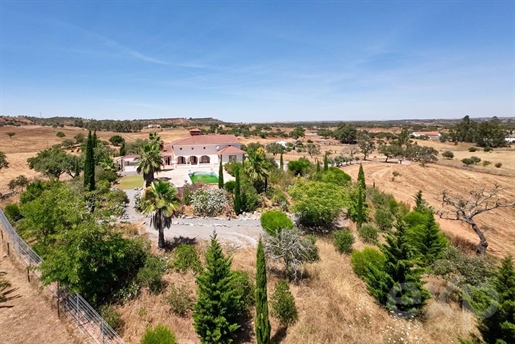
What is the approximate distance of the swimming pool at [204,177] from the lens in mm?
42906

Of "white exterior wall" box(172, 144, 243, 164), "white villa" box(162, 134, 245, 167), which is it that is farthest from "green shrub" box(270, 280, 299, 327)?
"white exterior wall" box(172, 144, 243, 164)

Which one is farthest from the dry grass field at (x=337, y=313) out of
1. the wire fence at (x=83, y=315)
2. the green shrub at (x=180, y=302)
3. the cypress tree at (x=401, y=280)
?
the wire fence at (x=83, y=315)

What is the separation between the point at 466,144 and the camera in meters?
105

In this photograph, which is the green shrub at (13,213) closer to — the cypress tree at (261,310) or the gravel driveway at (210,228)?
the gravel driveway at (210,228)

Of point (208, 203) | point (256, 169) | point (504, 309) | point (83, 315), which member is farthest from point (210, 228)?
point (504, 309)

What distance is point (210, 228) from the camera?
87.9ft

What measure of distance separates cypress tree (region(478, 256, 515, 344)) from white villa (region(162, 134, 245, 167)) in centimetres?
4641

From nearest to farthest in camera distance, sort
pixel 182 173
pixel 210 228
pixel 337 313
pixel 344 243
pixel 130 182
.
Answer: pixel 337 313 < pixel 344 243 < pixel 210 228 < pixel 130 182 < pixel 182 173

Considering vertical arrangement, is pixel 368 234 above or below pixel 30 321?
above

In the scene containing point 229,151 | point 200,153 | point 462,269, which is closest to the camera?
point 462,269

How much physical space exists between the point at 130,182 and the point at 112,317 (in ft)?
98.2

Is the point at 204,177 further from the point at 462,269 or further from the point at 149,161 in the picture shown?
the point at 462,269

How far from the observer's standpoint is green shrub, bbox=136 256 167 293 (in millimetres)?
17800

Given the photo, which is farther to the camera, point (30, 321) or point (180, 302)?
point (180, 302)
